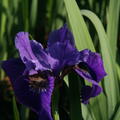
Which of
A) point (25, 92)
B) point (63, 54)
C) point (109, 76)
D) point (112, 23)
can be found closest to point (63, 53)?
point (63, 54)

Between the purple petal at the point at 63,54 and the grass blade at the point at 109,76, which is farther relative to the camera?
the grass blade at the point at 109,76

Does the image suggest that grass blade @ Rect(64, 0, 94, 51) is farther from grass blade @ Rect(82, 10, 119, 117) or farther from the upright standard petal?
the upright standard petal

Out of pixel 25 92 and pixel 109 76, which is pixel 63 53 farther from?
pixel 109 76

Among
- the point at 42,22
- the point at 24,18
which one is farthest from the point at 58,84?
the point at 42,22

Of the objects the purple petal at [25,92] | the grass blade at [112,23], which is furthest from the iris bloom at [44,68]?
the grass blade at [112,23]

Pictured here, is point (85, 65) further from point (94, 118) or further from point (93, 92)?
point (94, 118)

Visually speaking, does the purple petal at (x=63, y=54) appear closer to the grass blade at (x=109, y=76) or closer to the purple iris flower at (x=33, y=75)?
the purple iris flower at (x=33, y=75)
